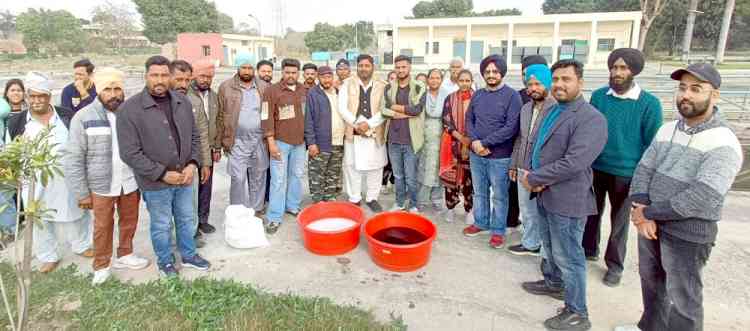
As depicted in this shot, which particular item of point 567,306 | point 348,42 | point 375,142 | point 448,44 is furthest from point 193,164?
point 348,42

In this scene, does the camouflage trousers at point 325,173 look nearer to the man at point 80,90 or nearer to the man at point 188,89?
A: the man at point 188,89

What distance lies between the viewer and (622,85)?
3.21 m

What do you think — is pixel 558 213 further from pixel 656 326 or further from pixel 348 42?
pixel 348 42

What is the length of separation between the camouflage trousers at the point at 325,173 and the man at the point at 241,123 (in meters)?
0.59

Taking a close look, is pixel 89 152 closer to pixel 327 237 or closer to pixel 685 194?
pixel 327 237

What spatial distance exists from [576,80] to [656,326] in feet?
5.36

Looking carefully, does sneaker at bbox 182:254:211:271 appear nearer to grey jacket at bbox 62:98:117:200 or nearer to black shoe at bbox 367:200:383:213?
grey jacket at bbox 62:98:117:200

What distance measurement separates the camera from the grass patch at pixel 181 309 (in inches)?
107

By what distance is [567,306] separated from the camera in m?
2.82

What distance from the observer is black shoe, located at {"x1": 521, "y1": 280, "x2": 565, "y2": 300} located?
318cm

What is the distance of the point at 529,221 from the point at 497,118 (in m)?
0.99

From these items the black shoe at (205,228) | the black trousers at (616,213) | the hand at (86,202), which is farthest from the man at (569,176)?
the hand at (86,202)

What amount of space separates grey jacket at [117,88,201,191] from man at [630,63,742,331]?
10.5ft

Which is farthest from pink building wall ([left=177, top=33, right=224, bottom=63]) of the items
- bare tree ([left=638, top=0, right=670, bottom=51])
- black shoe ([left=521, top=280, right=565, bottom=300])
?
black shoe ([left=521, top=280, right=565, bottom=300])
